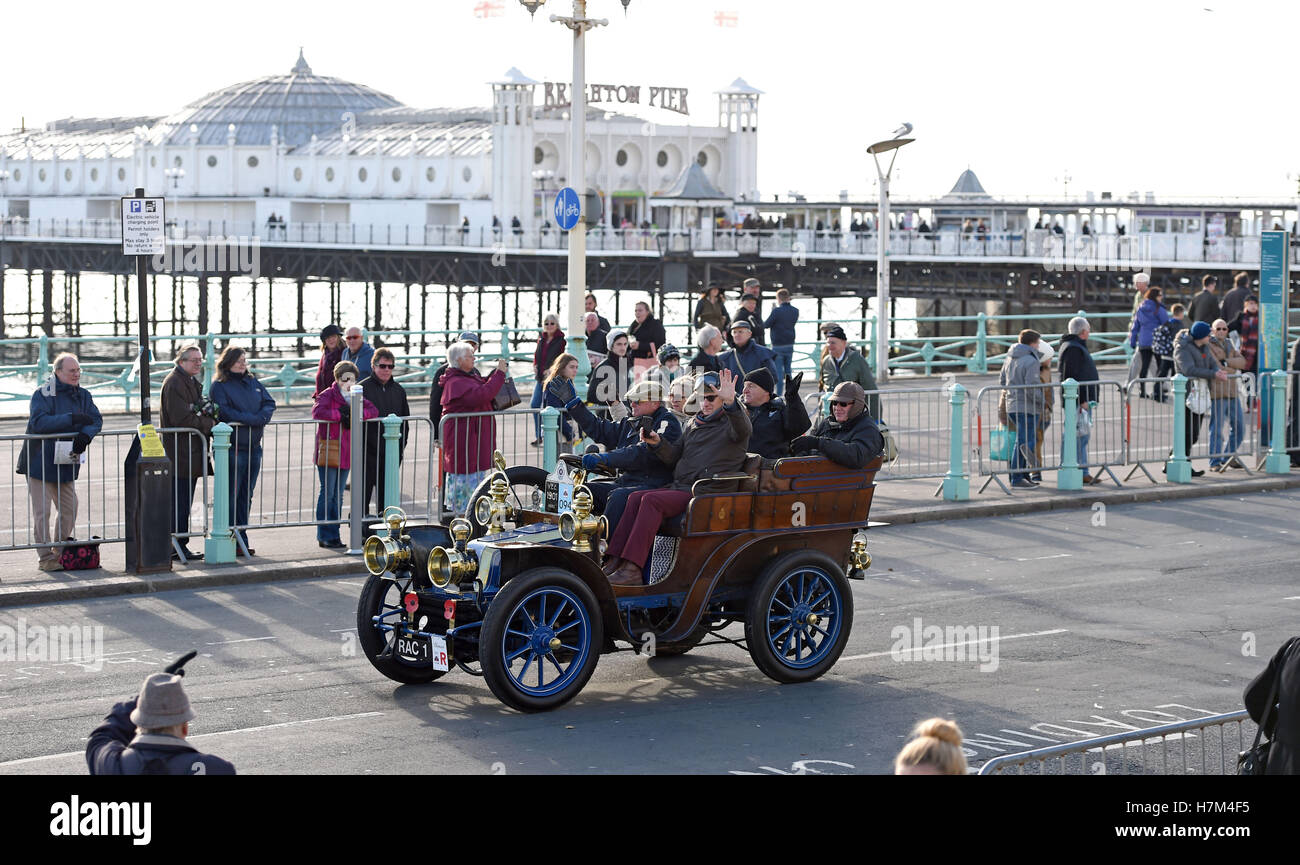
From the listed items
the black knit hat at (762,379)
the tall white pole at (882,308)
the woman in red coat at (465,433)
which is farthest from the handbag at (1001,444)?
the tall white pole at (882,308)

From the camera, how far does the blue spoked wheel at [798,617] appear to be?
10.3 m

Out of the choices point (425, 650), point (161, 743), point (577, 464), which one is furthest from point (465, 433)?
point (161, 743)

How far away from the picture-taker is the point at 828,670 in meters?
10.7

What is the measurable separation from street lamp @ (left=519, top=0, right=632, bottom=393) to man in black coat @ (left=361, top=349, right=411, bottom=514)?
18.0ft

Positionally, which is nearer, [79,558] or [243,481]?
[79,558]

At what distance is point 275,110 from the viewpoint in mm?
111812

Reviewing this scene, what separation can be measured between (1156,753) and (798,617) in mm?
2661

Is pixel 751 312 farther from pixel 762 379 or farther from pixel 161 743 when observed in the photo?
pixel 161 743

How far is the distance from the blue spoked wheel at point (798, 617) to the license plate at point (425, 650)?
1.83 meters

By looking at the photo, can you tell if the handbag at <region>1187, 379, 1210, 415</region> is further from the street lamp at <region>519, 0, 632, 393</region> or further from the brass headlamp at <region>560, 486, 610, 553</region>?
the brass headlamp at <region>560, 486, 610, 553</region>

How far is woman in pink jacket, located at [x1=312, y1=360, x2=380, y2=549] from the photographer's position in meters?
15.1

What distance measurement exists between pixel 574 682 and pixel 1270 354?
14823 mm

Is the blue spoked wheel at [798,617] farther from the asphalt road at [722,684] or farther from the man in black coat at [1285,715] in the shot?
the man in black coat at [1285,715]

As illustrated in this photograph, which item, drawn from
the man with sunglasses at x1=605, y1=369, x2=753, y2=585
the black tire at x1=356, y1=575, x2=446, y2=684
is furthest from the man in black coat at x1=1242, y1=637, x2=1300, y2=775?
the black tire at x1=356, y1=575, x2=446, y2=684
